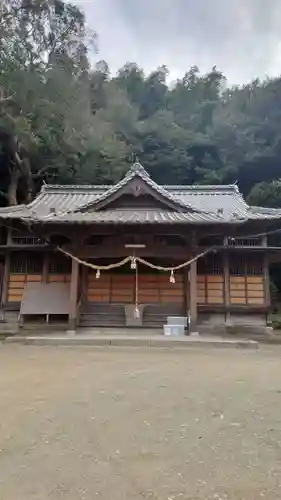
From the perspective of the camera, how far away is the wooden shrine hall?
1233cm

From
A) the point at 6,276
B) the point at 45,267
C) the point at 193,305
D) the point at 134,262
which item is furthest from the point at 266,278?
the point at 6,276

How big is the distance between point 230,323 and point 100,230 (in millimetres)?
5047

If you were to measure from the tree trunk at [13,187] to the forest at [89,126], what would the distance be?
2.2 inches

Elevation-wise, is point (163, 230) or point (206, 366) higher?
point (163, 230)

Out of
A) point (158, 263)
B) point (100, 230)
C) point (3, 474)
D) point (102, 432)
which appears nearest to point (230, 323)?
point (158, 263)

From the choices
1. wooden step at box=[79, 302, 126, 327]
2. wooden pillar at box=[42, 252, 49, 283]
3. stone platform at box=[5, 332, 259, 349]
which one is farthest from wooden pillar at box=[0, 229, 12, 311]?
stone platform at box=[5, 332, 259, 349]

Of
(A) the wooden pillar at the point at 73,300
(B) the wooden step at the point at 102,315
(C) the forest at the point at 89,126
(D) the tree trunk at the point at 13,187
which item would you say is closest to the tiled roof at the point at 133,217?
(A) the wooden pillar at the point at 73,300

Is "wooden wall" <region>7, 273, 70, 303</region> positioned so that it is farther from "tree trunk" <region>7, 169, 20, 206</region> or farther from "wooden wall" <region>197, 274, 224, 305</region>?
"tree trunk" <region>7, 169, 20, 206</region>

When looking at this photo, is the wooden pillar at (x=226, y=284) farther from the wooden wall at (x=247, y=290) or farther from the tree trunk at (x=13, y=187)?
the tree trunk at (x=13, y=187)

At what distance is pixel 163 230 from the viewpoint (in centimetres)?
1234

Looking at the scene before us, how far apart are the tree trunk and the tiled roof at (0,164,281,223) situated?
4930 millimetres

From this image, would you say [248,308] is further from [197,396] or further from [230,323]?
[197,396]

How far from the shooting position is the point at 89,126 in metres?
25.3

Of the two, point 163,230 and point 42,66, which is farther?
point 42,66
